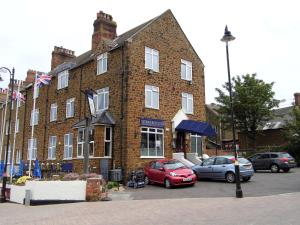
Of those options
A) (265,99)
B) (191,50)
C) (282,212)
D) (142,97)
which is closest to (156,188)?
(142,97)

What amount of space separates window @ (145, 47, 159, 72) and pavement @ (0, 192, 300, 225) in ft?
42.5

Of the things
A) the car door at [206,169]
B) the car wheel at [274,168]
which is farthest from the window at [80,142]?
the car wheel at [274,168]

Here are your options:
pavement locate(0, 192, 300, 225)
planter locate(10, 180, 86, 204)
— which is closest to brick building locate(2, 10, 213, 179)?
planter locate(10, 180, 86, 204)

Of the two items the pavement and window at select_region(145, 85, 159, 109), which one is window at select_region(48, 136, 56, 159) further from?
the pavement

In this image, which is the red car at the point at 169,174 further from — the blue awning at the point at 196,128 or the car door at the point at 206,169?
the blue awning at the point at 196,128

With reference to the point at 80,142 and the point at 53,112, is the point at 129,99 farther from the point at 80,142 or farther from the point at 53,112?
the point at 53,112

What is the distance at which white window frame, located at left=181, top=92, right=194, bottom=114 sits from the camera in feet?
91.5

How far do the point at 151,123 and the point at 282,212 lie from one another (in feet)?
Result: 47.4

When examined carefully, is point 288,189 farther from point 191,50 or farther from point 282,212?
point 191,50

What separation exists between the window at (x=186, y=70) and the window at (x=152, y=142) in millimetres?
5597

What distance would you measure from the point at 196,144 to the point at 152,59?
7584 mm

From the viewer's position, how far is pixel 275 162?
26922 mm

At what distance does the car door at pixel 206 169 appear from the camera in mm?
21578

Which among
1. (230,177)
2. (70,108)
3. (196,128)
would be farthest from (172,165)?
(70,108)
